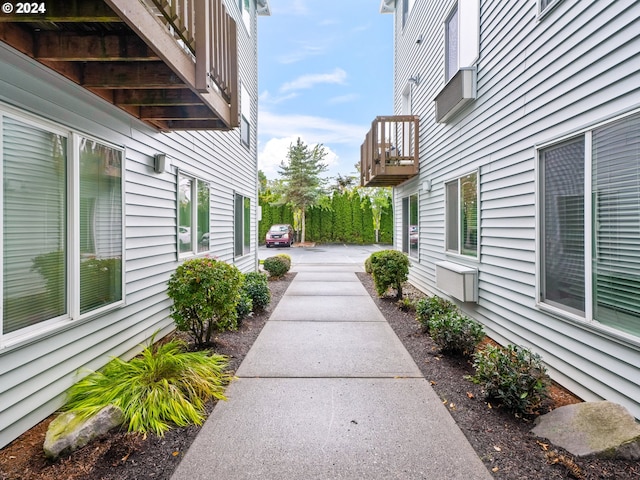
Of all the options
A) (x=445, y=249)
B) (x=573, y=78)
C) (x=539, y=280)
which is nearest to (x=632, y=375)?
(x=539, y=280)

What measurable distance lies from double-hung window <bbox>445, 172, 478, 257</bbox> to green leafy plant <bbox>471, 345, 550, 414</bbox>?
232cm

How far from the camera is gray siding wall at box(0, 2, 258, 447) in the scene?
2307mm

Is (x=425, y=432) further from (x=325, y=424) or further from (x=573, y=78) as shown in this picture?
(x=573, y=78)

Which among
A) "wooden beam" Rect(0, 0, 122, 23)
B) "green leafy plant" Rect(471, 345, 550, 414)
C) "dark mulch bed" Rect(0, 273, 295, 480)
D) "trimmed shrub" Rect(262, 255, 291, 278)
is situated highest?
"wooden beam" Rect(0, 0, 122, 23)

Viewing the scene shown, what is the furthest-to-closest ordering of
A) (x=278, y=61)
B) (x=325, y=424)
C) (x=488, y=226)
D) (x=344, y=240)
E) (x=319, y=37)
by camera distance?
(x=344, y=240) → (x=278, y=61) → (x=319, y=37) → (x=488, y=226) → (x=325, y=424)

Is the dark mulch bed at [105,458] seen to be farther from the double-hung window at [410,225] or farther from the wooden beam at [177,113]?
the double-hung window at [410,225]

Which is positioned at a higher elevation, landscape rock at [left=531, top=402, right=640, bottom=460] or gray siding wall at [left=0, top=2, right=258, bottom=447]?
gray siding wall at [left=0, top=2, right=258, bottom=447]

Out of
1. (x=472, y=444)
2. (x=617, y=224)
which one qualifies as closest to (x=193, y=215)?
(x=472, y=444)

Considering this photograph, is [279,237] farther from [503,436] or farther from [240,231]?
[503,436]

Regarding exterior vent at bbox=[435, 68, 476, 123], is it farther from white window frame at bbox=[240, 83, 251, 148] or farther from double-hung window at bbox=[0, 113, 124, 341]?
white window frame at bbox=[240, 83, 251, 148]

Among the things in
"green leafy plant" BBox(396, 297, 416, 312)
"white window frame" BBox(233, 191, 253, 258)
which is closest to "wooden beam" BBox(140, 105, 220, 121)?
"green leafy plant" BBox(396, 297, 416, 312)

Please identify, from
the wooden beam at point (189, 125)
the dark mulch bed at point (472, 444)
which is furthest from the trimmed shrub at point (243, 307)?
the dark mulch bed at point (472, 444)

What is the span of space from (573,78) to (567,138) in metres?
0.48

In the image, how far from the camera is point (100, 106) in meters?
3.21
